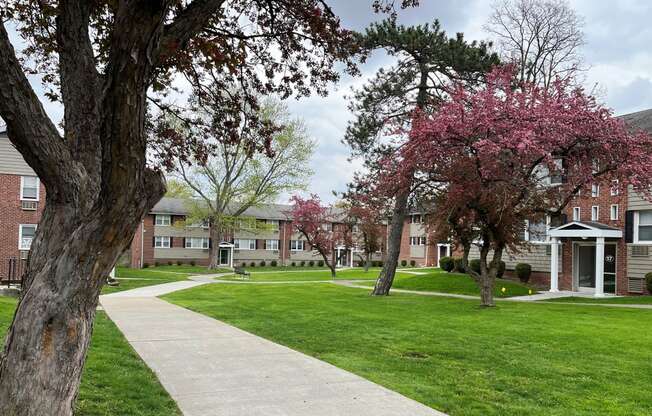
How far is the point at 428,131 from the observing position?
15.3m

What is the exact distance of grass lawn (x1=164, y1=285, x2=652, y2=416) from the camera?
6125mm

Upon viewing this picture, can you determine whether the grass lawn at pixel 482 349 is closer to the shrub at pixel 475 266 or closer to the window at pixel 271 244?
the shrub at pixel 475 266

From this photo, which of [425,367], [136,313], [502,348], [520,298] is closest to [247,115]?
[425,367]

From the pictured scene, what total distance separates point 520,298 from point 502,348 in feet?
45.6

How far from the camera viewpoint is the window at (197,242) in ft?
189

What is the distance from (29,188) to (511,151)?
71.9ft

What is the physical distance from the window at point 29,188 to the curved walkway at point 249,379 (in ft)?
61.7

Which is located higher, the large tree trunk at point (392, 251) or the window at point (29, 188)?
the window at point (29, 188)

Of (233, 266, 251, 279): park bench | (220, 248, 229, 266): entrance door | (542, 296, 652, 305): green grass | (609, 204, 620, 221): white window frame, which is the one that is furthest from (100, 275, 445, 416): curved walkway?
(220, 248, 229, 266): entrance door

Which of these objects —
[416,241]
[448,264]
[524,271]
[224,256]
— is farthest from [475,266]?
[224,256]

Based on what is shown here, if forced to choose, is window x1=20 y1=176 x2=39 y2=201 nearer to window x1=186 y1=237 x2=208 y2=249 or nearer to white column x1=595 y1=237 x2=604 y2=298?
white column x1=595 y1=237 x2=604 y2=298

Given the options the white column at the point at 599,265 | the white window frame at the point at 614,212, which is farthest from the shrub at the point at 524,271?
the white window frame at the point at 614,212

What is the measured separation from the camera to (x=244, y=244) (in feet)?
201

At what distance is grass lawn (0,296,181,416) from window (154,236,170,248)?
48.8 meters
